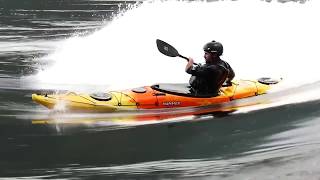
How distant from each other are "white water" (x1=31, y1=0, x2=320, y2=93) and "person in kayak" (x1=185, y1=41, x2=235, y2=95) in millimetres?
1909

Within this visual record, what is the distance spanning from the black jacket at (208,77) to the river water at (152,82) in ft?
1.54

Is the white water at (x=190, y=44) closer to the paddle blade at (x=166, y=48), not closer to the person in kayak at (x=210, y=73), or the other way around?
the person in kayak at (x=210, y=73)

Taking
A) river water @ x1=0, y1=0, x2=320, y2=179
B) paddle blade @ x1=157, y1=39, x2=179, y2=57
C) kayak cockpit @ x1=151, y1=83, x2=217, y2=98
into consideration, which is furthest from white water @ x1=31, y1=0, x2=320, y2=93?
paddle blade @ x1=157, y1=39, x2=179, y2=57

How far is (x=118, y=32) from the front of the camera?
17.6 metres

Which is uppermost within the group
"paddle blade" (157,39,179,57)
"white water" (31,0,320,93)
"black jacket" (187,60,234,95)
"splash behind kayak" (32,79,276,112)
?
"white water" (31,0,320,93)

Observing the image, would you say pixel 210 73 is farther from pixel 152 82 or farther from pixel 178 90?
pixel 152 82

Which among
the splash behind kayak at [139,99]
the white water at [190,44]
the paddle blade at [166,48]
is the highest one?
the white water at [190,44]

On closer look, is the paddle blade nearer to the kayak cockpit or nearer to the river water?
the kayak cockpit

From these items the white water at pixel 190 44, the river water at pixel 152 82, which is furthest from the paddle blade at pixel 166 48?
the white water at pixel 190 44

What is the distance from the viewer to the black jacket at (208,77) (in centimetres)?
794

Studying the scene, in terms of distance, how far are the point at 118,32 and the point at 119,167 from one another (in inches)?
469

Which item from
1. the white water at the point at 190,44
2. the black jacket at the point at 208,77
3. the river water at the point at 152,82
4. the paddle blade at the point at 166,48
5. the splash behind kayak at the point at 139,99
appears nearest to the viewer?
the river water at the point at 152,82

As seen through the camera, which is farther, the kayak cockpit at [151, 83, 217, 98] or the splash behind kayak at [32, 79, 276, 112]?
the kayak cockpit at [151, 83, 217, 98]

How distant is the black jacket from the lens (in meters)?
7.94
